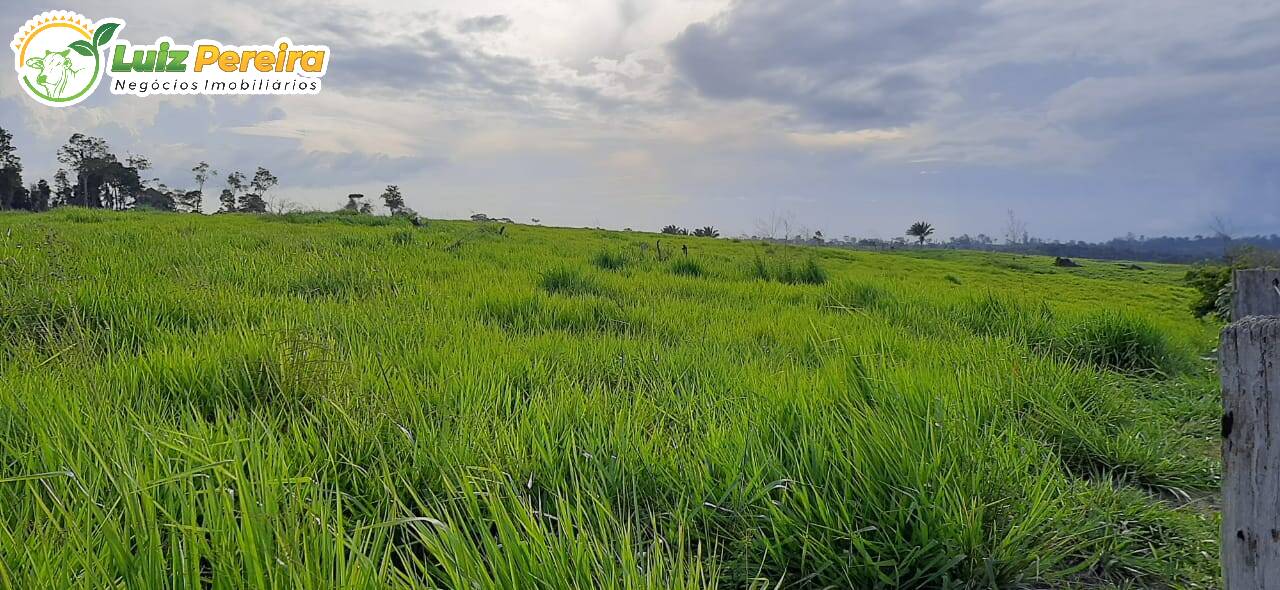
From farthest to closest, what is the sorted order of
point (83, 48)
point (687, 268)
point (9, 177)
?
point (9, 177) → point (83, 48) → point (687, 268)

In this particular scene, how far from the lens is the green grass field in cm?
127

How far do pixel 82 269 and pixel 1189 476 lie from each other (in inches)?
274

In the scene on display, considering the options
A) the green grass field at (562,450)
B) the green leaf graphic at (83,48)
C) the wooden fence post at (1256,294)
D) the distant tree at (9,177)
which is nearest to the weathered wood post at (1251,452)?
the wooden fence post at (1256,294)

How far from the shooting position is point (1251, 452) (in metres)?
1.26

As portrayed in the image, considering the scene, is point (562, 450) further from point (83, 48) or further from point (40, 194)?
point (40, 194)

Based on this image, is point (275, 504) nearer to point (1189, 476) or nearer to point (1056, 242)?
point (1189, 476)

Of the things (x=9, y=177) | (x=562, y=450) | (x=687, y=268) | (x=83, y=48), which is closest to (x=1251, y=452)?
(x=562, y=450)

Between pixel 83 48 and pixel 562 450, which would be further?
pixel 83 48

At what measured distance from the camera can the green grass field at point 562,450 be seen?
4.17 feet

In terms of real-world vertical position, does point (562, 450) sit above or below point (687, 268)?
below

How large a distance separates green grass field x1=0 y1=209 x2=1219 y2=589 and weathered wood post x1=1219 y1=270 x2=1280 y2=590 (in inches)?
19.5

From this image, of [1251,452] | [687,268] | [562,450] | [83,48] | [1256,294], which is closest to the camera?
[1251,452]

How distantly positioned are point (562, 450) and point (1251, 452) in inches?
66.1

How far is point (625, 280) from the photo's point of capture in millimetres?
6855
